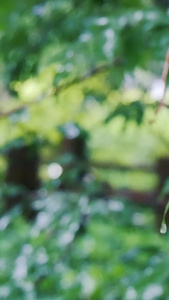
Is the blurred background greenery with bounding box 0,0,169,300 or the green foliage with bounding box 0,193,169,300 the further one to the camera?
the green foliage with bounding box 0,193,169,300

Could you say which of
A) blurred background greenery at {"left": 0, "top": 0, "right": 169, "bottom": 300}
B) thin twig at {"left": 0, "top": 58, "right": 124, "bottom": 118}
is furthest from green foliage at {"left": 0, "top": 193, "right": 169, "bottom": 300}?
thin twig at {"left": 0, "top": 58, "right": 124, "bottom": 118}

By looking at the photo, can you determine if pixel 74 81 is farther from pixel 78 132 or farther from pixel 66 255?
pixel 66 255

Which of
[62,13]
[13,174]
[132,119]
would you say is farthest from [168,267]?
[13,174]

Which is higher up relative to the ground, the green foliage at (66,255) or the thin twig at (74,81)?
the thin twig at (74,81)

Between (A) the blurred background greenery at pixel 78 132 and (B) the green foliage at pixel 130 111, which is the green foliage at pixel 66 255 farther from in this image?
(B) the green foliage at pixel 130 111

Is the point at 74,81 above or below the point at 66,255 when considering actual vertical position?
above

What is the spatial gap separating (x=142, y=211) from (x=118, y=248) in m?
0.14

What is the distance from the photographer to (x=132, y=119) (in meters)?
1.44

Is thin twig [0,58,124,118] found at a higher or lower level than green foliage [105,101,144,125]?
lower

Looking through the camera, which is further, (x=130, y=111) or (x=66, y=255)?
(x=66, y=255)

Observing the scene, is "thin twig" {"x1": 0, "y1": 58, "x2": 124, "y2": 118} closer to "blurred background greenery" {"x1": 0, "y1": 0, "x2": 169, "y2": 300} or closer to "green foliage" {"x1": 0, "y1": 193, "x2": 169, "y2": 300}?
"blurred background greenery" {"x1": 0, "y1": 0, "x2": 169, "y2": 300}

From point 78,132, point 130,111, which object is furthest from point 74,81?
point 130,111

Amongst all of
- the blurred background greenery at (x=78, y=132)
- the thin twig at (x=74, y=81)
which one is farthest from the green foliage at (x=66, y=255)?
the thin twig at (x=74, y=81)

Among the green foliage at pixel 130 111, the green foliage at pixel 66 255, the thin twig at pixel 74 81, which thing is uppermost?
the green foliage at pixel 130 111
